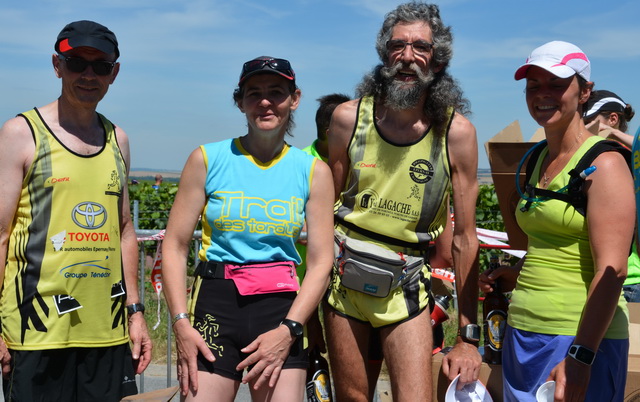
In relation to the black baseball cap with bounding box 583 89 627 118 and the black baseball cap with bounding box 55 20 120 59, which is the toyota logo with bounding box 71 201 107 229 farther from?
the black baseball cap with bounding box 583 89 627 118

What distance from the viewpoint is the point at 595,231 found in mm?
2811

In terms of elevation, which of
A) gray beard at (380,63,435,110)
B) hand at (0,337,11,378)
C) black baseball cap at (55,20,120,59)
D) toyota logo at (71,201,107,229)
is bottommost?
hand at (0,337,11,378)

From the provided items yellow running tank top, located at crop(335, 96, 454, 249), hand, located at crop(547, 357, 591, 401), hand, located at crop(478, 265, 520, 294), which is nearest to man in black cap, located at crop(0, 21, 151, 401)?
yellow running tank top, located at crop(335, 96, 454, 249)

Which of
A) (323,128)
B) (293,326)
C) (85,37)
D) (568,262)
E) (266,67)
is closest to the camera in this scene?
(568,262)

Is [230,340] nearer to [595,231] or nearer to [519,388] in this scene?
[519,388]

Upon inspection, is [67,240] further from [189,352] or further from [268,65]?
[268,65]

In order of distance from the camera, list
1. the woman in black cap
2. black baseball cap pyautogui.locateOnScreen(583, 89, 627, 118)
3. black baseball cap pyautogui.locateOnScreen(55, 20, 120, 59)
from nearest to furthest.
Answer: the woman in black cap, black baseball cap pyautogui.locateOnScreen(55, 20, 120, 59), black baseball cap pyautogui.locateOnScreen(583, 89, 627, 118)

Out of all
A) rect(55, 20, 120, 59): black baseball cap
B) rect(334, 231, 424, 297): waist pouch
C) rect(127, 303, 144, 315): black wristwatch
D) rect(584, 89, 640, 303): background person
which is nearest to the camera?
rect(55, 20, 120, 59): black baseball cap

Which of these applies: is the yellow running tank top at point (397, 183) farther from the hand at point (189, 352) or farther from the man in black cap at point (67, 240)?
the man in black cap at point (67, 240)

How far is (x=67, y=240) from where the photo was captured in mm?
3250

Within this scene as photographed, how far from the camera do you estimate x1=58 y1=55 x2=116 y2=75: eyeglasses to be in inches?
131

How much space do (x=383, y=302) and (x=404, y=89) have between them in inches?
42.0

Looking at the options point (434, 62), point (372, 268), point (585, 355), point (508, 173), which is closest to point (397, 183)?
point (372, 268)

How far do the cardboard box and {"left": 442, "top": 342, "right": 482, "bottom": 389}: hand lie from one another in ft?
2.06
